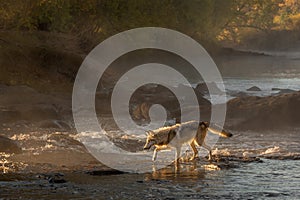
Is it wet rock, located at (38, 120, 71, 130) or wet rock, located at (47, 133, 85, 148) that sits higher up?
wet rock, located at (38, 120, 71, 130)

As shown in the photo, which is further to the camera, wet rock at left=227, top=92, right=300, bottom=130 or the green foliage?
the green foliage

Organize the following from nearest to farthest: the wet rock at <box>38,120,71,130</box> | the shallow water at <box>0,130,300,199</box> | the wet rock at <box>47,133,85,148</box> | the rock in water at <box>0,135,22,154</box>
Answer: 1. the shallow water at <box>0,130,300,199</box>
2. the rock in water at <box>0,135,22,154</box>
3. the wet rock at <box>47,133,85,148</box>
4. the wet rock at <box>38,120,71,130</box>

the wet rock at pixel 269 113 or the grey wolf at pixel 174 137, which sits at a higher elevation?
the wet rock at pixel 269 113

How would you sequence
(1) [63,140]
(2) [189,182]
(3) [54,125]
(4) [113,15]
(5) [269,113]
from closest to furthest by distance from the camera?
(2) [189,182] → (1) [63,140] → (3) [54,125] → (5) [269,113] → (4) [113,15]

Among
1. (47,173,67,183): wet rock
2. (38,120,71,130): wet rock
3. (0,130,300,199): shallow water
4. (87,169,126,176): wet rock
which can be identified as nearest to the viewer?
(0,130,300,199): shallow water

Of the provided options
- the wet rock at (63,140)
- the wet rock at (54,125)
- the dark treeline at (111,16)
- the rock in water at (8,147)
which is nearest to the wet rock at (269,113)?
the wet rock at (54,125)

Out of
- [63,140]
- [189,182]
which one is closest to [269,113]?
[63,140]

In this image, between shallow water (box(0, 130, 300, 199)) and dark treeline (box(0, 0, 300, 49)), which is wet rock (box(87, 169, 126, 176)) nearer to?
shallow water (box(0, 130, 300, 199))

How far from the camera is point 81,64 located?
130 ft

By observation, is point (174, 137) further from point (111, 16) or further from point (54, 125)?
point (111, 16)

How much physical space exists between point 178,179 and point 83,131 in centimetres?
952

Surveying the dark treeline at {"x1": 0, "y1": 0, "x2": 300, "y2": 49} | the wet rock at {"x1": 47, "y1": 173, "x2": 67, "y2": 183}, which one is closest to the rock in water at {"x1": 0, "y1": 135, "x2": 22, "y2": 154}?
the wet rock at {"x1": 47, "y1": 173, "x2": 67, "y2": 183}

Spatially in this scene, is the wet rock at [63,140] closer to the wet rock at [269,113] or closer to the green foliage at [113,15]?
the wet rock at [269,113]


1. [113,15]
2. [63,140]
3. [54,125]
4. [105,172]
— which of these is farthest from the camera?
[113,15]
